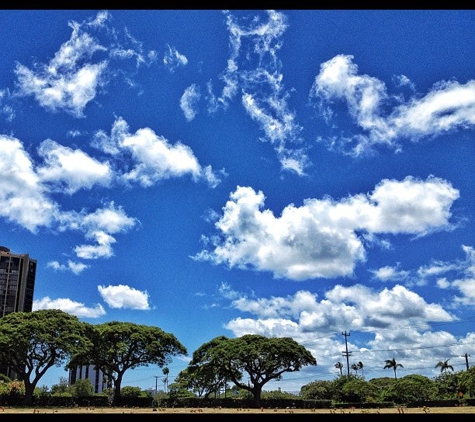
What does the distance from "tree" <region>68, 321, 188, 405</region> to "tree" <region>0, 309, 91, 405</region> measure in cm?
280

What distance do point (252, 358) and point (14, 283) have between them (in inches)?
2650

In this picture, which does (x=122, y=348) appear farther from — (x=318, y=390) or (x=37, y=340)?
(x=318, y=390)

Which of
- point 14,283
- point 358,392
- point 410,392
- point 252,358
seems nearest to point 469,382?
point 410,392

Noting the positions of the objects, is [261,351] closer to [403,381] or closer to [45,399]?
[403,381]

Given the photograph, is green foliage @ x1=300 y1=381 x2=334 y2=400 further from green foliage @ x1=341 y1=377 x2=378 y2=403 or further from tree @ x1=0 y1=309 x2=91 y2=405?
tree @ x1=0 y1=309 x2=91 y2=405

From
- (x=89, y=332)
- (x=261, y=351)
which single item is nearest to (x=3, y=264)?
(x=89, y=332)

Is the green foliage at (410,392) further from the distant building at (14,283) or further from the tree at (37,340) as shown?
the distant building at (14,283)

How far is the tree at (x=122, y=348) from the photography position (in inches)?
1781

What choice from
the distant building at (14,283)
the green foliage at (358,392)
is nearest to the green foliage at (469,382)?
the green foliage at (358,392)

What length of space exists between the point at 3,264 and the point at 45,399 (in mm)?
61158

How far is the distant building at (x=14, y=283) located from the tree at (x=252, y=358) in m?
61.1

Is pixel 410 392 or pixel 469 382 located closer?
pixel 469 382

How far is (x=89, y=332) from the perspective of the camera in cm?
4447

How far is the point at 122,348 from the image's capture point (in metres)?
44.8
